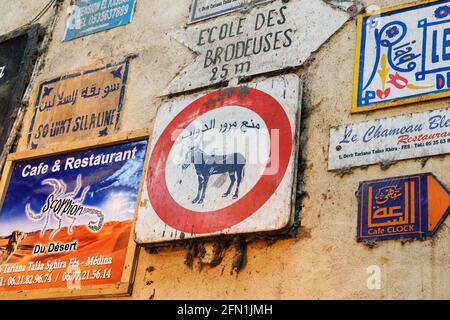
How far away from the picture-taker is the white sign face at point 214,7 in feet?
15.6

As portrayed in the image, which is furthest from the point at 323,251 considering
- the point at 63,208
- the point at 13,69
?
the point at 13,69

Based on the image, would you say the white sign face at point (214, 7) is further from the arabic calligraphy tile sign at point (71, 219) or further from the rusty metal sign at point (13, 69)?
the rusty metal sign at point (13, 69)

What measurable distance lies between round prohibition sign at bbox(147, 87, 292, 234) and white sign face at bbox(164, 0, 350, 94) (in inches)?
8.0

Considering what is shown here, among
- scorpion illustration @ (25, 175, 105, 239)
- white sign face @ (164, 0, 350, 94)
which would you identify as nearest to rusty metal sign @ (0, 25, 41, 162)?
scorpion illustration @ (25, 175, 105, 239)

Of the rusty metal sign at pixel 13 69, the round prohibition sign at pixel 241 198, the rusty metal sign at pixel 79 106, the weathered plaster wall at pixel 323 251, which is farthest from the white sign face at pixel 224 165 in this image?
the rusty metal sign at pixel 13 69

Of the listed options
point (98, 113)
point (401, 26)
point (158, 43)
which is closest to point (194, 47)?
point (158, 43)

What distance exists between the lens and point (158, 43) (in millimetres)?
4984

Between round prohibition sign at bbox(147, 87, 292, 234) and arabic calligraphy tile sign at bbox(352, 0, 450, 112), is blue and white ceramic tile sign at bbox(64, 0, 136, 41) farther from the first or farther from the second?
arabic calligraphy tile sign at bbox(352, 0, 450, 112)

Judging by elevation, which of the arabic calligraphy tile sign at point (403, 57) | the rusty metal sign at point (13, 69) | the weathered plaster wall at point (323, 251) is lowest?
the weathered plaster wall at point (323, 251)

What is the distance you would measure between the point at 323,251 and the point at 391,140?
63cm

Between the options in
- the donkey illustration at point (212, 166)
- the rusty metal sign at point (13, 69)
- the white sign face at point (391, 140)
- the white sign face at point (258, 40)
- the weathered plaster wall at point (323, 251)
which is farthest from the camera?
the rusty metal sign at point (13, 69)

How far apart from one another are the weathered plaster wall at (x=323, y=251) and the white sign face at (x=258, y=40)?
0.11 meters

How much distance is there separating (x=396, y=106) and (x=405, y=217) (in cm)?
62
